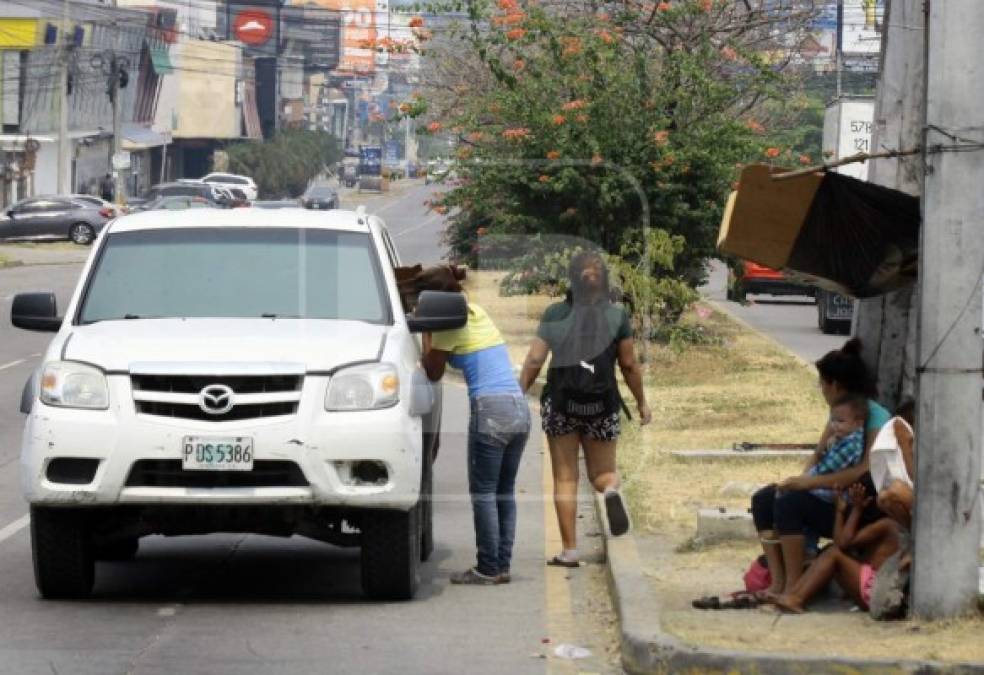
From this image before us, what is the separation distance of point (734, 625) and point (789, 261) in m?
2.11

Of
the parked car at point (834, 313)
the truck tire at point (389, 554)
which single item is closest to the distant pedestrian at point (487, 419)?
the truck tire at point (389, 554)

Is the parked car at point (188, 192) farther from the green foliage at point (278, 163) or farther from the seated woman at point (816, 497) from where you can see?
the seated woman at point (816, 497)

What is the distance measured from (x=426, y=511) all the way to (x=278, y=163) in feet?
319

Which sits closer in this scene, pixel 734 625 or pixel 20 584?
pixel 734 625

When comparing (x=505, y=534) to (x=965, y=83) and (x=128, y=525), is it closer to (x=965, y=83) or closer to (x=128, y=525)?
(x=128, y=525)

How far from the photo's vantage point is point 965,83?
27.6 ft

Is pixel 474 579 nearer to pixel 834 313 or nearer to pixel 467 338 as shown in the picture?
pixel 467 338

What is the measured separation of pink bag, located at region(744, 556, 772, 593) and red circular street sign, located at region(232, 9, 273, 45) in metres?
128

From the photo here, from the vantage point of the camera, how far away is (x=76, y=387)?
9359mm

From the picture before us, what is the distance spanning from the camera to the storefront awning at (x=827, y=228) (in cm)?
945

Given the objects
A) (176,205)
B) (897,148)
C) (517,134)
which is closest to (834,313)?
(517,134)

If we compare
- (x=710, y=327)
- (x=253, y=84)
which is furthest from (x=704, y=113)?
(x=253, y=84)

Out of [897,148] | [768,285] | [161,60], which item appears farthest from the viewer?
[161,60]

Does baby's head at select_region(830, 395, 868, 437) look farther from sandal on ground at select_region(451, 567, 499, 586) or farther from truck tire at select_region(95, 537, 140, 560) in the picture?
truck tire at select_region(95, 537, 140, 560)
